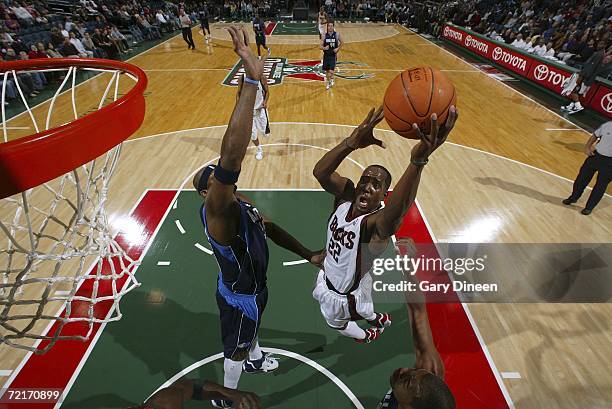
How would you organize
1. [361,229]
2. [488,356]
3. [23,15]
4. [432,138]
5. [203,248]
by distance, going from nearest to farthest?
[432,138] < [361,229] < [488,356] < [203,248] < [23,15]

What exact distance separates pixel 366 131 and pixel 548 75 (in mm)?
11649

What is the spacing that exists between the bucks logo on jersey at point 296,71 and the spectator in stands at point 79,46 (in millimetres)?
5002

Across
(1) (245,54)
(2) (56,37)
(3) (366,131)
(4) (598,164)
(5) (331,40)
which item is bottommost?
(4) (598,164)

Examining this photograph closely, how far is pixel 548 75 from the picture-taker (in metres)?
11.4

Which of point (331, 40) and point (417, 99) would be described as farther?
point (331, 40)

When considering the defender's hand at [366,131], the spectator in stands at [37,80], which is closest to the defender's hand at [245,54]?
the defender's hand at [366,131]

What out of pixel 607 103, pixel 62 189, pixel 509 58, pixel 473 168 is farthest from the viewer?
pixel 509 58

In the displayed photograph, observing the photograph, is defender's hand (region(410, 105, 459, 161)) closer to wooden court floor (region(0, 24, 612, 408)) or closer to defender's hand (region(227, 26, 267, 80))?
defender's hand (region(227, 26, 267, 80))

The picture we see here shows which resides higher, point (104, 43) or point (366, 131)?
point (366, 131)

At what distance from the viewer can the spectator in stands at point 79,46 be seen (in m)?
12.8

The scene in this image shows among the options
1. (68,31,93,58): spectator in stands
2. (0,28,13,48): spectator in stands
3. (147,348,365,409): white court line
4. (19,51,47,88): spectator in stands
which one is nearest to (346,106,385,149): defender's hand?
(147,348,365,409): white court line

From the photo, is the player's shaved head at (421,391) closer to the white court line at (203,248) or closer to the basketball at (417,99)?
the basketball at (417,99)

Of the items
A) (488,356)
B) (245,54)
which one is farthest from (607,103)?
(245,54)

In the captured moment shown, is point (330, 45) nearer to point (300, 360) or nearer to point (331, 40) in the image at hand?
point (331, 40)
